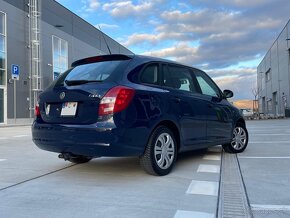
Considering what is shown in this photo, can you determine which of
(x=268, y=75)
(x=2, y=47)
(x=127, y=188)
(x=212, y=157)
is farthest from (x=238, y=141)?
(x=268, y=75)

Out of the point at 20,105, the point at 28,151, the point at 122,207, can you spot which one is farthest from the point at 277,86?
the point at 122,207

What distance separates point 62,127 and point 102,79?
0.85 metres

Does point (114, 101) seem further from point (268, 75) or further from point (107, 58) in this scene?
point (268, 75)

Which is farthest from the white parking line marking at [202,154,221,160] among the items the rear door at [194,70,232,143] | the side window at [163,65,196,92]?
the side window at [163,65,196,92]

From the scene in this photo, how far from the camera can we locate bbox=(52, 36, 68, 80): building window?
38.5m

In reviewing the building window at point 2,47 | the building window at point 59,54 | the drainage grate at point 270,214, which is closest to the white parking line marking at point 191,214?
the drainage grate at point 270,214

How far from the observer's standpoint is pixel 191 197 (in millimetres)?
4781

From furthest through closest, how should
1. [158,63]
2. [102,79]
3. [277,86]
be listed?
[277,86], [158,63], [102,79]

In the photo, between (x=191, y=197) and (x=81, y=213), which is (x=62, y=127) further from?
(x=191, y=197)

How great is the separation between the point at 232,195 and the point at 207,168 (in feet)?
5.80

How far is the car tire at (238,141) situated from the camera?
333 inches

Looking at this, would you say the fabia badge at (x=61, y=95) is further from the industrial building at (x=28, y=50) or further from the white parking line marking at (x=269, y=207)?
the industrial building at (x=28, y=50)

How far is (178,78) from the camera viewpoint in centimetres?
668

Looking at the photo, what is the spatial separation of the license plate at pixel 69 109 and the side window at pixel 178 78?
59.8 inches
